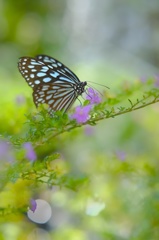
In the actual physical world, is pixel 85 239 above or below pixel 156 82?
below

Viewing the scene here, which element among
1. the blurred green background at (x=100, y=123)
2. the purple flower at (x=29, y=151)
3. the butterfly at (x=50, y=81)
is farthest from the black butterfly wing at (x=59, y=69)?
the purple flower at (x=29, y=151)

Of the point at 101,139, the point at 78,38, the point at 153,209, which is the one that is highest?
the point at 78,38

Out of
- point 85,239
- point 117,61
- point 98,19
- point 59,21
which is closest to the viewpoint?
point 85,239

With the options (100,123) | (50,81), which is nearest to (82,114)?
(50,81)

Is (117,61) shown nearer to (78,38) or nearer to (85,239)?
(78,38)

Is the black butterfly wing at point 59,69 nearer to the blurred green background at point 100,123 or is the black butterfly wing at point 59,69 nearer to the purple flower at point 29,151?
the blurred green background at point 100,123

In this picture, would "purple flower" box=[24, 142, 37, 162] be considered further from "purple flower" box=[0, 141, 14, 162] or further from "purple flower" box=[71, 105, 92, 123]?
"purple flower" box=[71, 105, 92, 123]

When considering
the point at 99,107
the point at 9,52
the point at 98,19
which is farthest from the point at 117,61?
the point at 99,107

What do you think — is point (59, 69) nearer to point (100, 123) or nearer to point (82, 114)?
point (82, 114)
